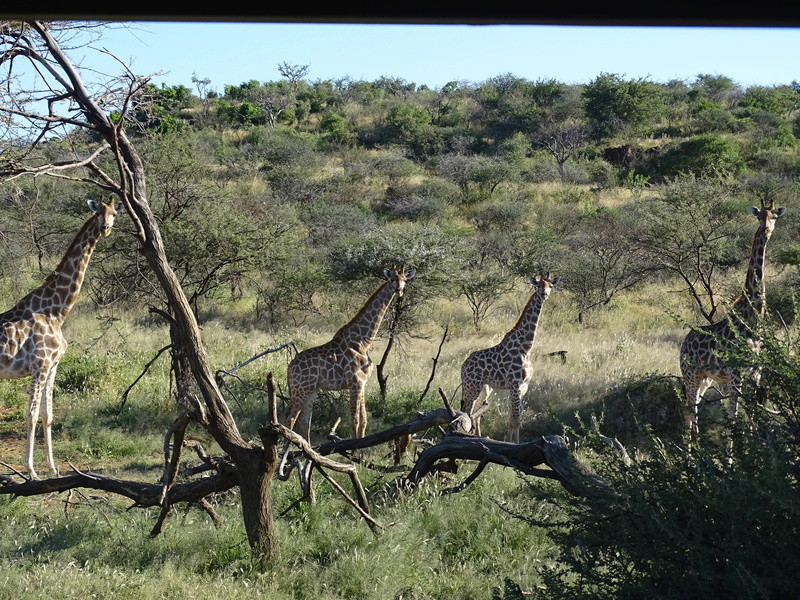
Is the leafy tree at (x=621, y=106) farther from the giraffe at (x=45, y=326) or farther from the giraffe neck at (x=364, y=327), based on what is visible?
the giraffe at (x=45, y=326)

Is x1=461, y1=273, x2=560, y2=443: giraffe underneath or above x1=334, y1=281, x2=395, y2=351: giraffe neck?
underneath

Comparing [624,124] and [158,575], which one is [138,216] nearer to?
[158,575]

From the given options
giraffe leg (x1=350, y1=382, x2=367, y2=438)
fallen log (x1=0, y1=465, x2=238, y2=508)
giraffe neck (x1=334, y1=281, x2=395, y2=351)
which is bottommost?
giraffe leg (x1=350, y1=382, x2=367, y2=438)

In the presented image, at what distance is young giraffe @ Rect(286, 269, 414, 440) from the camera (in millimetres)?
8344

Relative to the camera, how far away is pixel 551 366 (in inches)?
468

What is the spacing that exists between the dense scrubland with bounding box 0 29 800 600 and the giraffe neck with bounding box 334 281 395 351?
116cm

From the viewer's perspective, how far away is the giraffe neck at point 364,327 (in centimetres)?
854

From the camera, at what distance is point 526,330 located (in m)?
9.09

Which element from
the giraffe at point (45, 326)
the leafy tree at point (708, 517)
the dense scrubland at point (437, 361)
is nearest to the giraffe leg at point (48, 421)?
the giraffe at point (45, 326)

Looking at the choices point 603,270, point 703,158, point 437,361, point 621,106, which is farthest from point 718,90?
point 437,361

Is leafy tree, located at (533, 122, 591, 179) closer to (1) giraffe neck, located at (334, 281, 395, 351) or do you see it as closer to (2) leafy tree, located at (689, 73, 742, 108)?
(2) leafy tree, located at (689, 73, 742, 108)

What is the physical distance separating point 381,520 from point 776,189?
22.7m

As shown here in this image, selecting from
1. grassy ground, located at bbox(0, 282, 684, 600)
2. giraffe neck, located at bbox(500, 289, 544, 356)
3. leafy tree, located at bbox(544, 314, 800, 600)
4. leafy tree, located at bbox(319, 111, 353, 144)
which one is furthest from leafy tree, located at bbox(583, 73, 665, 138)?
leafy tree, located at bbox(544, 314, 800, 600)

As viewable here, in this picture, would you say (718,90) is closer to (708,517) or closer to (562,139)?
(562,139)
